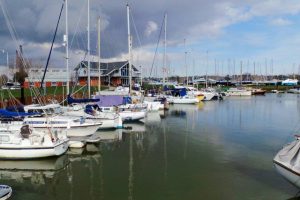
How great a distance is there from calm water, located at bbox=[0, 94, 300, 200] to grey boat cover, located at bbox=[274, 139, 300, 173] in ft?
6.00

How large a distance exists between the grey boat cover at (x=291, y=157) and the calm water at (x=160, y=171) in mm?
1827

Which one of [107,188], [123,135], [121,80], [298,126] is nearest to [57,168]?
[107,188]

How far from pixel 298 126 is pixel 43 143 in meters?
29.6

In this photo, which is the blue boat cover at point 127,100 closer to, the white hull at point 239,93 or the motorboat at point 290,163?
A: the motorboat at point 290,163

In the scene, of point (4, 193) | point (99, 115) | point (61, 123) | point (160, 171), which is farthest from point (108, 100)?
A: point (4, 193)

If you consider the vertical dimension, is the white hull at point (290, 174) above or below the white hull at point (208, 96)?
below

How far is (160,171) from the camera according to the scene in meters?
20.6

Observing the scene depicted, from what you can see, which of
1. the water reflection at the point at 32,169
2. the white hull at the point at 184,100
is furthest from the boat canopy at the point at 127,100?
the white hull at the point at 184,100

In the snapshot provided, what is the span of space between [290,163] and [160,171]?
7.60m

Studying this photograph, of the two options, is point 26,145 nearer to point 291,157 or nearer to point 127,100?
point 291,157

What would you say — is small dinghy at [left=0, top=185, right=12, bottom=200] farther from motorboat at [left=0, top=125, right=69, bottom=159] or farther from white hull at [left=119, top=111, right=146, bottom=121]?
white hull at [left=119, top=111, right=146, bottom=121]

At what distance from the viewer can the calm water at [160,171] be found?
17.0 metres

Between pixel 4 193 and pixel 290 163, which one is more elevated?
pixel 290 163

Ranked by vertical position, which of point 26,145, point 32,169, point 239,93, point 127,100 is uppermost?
point 127,100
